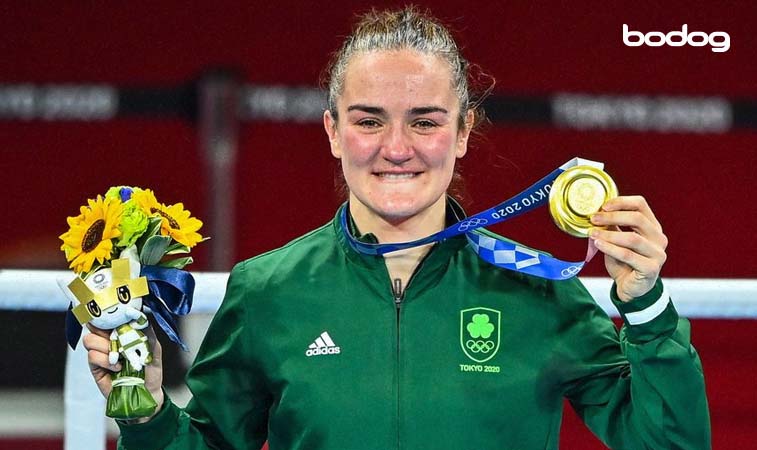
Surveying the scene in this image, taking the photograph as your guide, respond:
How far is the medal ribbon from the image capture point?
54.1 inches

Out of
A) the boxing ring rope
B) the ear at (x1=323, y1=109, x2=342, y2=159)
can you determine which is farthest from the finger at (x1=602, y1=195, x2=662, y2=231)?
the boxing ring rope

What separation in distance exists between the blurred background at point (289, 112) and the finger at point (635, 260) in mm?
2261

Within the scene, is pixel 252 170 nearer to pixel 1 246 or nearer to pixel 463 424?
pixel 1 246

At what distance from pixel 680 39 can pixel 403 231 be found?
2.27 metres

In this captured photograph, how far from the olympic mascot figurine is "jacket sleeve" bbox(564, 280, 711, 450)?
516 mm

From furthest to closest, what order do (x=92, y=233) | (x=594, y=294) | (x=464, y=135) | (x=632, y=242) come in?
(x=594, y=294) → (x=464, y=135) → (x=92, y=233) → (x=632, y=242)

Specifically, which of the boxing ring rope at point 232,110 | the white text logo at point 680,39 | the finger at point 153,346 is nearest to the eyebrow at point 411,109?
the finger at point 153,346

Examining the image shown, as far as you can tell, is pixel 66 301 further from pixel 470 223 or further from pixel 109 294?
pixel 470 223

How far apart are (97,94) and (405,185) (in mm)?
2374

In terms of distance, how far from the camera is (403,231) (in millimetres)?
1418

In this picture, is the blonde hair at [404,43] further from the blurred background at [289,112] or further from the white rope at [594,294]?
the blurred background at [289,112]

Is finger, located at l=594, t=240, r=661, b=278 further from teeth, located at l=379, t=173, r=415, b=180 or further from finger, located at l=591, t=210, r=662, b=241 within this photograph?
teeth, located at l=379, t=173, r=415, b=180

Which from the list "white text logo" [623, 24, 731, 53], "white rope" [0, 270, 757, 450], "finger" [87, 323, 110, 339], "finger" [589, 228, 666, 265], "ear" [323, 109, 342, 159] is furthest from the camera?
"white text logo" [623, 24, 731, 53]

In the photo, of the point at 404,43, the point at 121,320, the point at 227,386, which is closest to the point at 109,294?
the point at 121,320
